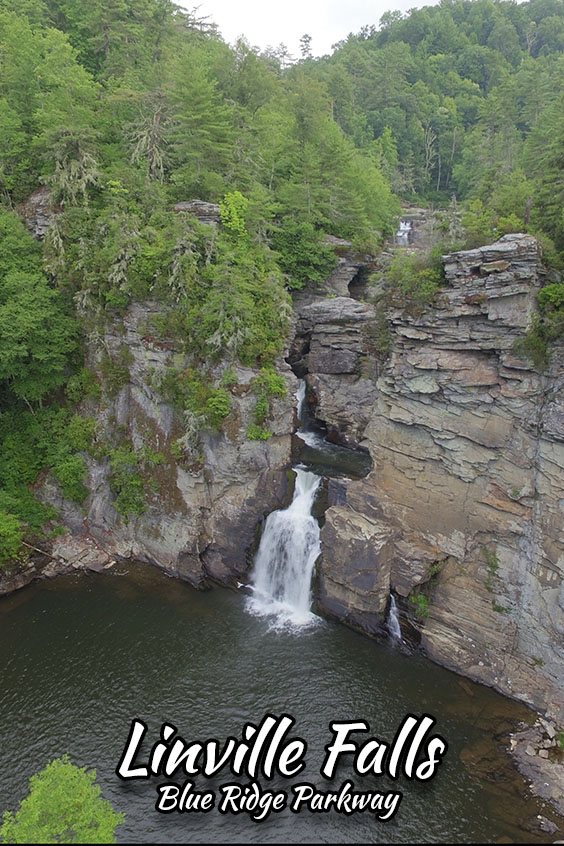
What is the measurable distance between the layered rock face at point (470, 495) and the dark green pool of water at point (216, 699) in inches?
61.3

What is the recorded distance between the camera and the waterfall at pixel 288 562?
845 inches

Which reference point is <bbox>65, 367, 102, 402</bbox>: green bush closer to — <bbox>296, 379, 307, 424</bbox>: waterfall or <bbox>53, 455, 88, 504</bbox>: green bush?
<bbox>53, 455, 88, 504</bbox>: green bush

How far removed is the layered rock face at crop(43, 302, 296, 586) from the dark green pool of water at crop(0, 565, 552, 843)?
1910 mm

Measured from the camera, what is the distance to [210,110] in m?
26.9

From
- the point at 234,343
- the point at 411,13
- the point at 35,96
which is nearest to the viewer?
the point at 234,343

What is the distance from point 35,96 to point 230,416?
817 inches

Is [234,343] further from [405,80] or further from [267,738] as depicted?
[405,80]

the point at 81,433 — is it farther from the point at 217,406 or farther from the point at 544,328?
the point at 544,328

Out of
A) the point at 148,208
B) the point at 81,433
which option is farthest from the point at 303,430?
the point at 148,208

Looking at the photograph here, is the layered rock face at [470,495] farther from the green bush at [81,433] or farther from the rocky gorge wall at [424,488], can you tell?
the green bush at [81,433]

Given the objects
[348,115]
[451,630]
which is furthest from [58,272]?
[348,115]

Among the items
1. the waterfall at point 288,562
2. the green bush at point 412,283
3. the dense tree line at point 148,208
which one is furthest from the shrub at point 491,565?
the dense tree line at point 148,208

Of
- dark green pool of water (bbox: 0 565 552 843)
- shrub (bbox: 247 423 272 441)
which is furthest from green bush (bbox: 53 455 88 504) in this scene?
shrub (bbox: 247 423 272 441)

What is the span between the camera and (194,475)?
2247 cm
